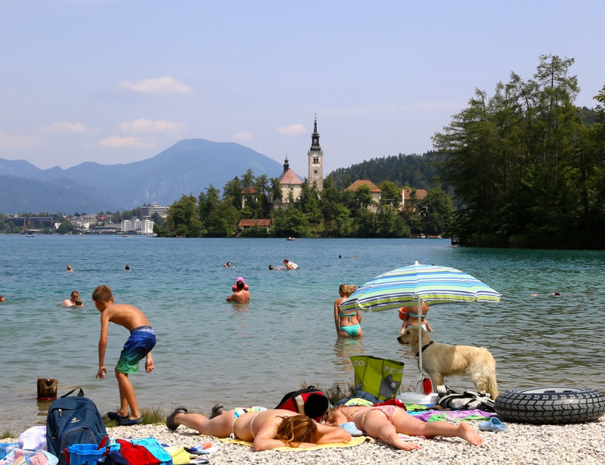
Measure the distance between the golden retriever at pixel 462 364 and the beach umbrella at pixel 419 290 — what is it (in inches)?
7.0

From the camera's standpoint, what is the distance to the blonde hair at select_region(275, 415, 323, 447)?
287 inches

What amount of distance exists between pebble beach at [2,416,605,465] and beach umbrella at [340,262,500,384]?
200 cm

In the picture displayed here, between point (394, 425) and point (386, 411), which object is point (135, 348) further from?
point (394, 425)

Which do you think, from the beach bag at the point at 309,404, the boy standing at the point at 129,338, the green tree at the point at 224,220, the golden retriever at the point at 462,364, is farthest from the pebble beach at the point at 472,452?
the green tree at the point at 224,220

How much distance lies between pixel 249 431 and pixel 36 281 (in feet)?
115

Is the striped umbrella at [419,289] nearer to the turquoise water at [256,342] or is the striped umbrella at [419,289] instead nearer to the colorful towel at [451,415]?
the colorful towel at [451,415]

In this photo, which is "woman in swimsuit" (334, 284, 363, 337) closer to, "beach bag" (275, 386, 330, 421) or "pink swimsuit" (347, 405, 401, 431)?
"beach bag" (275, 386, 330, 421)

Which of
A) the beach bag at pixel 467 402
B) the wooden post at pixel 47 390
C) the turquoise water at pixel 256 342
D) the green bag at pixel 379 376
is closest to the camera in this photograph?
the beach bag at pixel 467 402

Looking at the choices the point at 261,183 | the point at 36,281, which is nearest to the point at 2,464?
the point at 36,281

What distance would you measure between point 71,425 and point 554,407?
4.97 meters

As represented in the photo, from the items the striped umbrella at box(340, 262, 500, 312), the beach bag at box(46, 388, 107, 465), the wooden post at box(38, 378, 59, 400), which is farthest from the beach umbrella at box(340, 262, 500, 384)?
the wooden post at box(38, 378, 59, 400)

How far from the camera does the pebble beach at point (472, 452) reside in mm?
6680

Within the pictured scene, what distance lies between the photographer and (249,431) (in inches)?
299

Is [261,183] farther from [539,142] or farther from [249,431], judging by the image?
[249,431]
